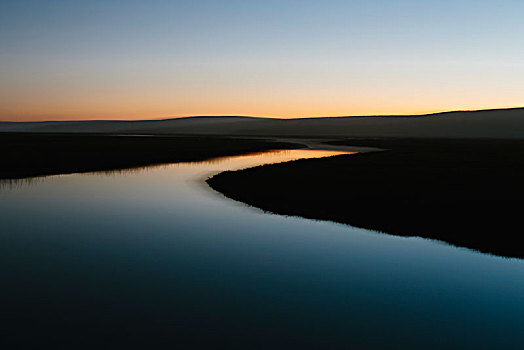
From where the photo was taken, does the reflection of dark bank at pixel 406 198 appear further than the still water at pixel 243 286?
Yes

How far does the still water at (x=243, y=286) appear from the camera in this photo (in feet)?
26.3

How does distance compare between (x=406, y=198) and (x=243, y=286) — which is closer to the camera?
(x=243, y=286)

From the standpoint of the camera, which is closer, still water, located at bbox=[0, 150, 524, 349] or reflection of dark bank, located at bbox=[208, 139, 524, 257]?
still water, located at bbox=[0, 150, 524, 349]

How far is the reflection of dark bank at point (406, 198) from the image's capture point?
51.5 ft

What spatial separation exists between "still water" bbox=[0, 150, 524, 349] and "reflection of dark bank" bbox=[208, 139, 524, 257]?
5.26 ft

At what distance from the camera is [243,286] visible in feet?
34.1

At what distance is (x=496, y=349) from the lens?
7.62 metres

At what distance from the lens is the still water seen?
26.3 feet

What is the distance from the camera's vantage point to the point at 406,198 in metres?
22.0

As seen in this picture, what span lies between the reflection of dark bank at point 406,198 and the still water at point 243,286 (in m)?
1.60

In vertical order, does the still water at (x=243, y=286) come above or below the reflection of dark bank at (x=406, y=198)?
below

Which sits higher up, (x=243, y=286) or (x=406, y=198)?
(x=406, y=198)

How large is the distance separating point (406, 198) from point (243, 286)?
13892mm

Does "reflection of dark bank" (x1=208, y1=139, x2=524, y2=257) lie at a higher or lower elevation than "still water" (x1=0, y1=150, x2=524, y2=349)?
higher
